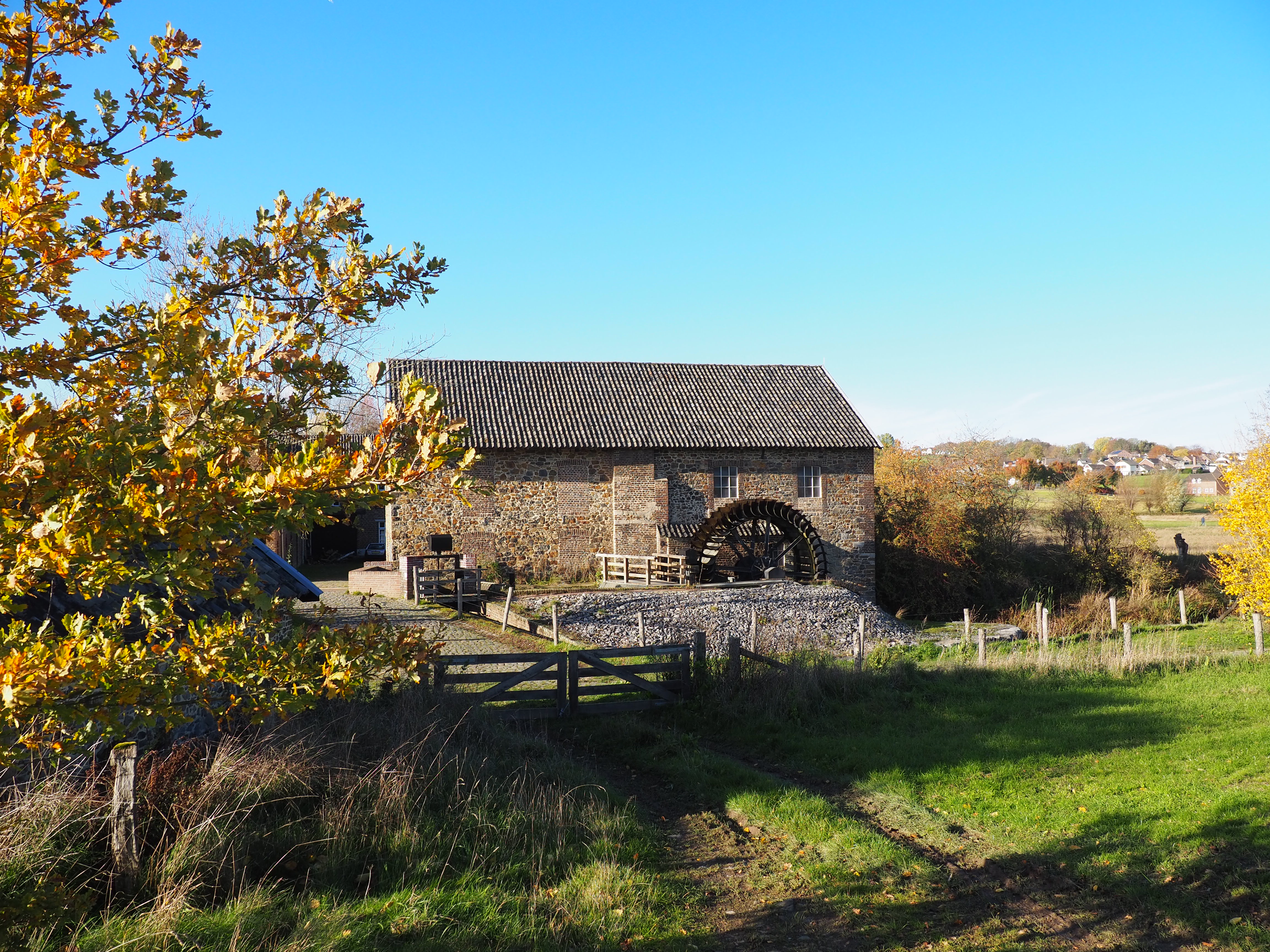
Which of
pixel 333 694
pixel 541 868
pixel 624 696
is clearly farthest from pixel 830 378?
pixel 333 694

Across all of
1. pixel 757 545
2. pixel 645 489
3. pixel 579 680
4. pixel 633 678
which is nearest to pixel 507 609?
pixel 579 680

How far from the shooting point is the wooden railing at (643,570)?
23.3 meters

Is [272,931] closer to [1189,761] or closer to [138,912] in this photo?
[138,912]

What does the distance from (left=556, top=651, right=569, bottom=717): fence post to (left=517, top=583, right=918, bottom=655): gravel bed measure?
395cm

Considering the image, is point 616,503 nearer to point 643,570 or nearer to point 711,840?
point 643,570

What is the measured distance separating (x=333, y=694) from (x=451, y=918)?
7.62ft

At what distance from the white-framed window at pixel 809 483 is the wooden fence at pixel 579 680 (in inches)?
586

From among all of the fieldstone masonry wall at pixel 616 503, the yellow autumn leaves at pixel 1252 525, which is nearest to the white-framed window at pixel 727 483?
the fieldstone masonry wall at pixel 616 503

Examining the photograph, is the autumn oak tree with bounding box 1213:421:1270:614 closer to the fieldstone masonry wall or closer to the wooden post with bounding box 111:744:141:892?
the fieldstone masonry wall

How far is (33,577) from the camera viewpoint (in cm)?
279

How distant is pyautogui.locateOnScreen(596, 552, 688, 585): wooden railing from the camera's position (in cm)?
2331

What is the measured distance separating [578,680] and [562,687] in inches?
8.9

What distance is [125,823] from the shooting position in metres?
5.19

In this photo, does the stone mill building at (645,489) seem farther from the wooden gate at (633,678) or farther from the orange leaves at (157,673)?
the orange leaves at (157,673)
